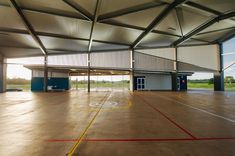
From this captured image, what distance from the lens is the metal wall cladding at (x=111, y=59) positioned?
2144cm

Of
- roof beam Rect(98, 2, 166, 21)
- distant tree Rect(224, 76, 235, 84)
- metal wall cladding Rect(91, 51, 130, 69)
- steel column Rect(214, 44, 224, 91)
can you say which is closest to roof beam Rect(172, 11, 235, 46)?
steel column Rect(214, 44, 224, 91)

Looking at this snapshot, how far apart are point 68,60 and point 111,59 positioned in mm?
6562

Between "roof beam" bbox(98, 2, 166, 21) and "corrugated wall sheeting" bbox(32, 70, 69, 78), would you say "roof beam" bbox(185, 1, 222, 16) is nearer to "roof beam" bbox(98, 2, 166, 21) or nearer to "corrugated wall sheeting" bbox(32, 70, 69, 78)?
"roof beam" bbox(98, 2, 166, 21)

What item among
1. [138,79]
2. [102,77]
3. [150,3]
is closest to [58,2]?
[150,3]

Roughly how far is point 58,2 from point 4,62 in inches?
603

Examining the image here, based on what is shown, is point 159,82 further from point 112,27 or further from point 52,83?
point 52,83

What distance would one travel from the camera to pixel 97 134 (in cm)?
382

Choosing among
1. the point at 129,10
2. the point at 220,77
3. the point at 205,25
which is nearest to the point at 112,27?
the point at 129,10

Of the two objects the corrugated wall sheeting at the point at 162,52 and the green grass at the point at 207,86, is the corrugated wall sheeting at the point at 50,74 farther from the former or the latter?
the green grass at the point at 207,86

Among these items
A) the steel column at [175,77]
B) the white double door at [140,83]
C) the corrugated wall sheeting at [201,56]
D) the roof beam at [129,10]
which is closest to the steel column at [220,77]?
the corrugated wall sheeting at [201,56]

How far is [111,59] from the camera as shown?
70.9 feet

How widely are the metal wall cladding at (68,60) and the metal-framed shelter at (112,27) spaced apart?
0.57 metres

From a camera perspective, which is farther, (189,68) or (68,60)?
(189,68)

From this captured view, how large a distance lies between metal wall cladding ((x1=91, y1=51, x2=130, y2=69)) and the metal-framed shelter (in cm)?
16
